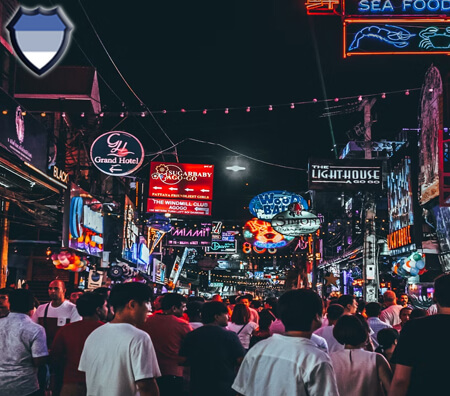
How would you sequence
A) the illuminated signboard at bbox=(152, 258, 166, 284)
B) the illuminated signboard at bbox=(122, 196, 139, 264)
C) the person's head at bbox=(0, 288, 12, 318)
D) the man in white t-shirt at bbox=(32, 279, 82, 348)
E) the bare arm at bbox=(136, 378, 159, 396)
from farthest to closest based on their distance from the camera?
the illuminated signboard at bbox=(152, 258, 166, 284), the illuminated signboard at bbox=(122, 196, 139, 264), the man in white t-shirt at bbox=(32, 279, 82, 348), the person's head at bbox=(0, 288, 12, 318), the bare arm at bbox=(136, 378, 159, 396)

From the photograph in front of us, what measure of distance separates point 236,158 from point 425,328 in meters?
25.9

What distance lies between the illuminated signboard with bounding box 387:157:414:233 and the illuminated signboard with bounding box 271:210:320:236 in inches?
133

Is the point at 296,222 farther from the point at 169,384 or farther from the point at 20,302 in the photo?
the point at 20,302

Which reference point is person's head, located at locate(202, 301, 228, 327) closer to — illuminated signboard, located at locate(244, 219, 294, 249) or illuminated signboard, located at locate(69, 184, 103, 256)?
illuminated signboard, located at locate(69, 184, 103, 256)

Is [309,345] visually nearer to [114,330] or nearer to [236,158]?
[114,330]

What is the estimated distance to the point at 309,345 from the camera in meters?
4.20

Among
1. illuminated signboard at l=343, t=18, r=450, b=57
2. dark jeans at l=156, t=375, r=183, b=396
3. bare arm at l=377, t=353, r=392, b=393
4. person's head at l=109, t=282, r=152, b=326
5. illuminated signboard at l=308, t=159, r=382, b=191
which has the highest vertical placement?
illuminated signboard at l=343, t=18, r=450, b=57

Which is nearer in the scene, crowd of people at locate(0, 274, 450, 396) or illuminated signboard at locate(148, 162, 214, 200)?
crowd of people at locate(0, 274, 450, 396)

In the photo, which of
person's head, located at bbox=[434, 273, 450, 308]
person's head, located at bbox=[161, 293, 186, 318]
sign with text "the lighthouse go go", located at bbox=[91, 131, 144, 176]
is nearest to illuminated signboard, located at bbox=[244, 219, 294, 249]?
sign with text "the lighthouse go go", located at bbox=[91, 131, 144, 176]

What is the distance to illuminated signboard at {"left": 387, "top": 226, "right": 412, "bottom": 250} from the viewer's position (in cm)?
2164

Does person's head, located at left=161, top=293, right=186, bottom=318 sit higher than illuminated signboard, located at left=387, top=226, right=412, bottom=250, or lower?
lower

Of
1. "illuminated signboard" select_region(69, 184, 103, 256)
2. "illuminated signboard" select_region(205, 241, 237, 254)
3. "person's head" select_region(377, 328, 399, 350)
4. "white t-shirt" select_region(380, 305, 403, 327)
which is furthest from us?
"illuminated signboard" select_region(205, 241, 237, 254)

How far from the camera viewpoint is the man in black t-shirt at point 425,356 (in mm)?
4652

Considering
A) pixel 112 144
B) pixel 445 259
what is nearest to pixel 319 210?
pixel 445 259
